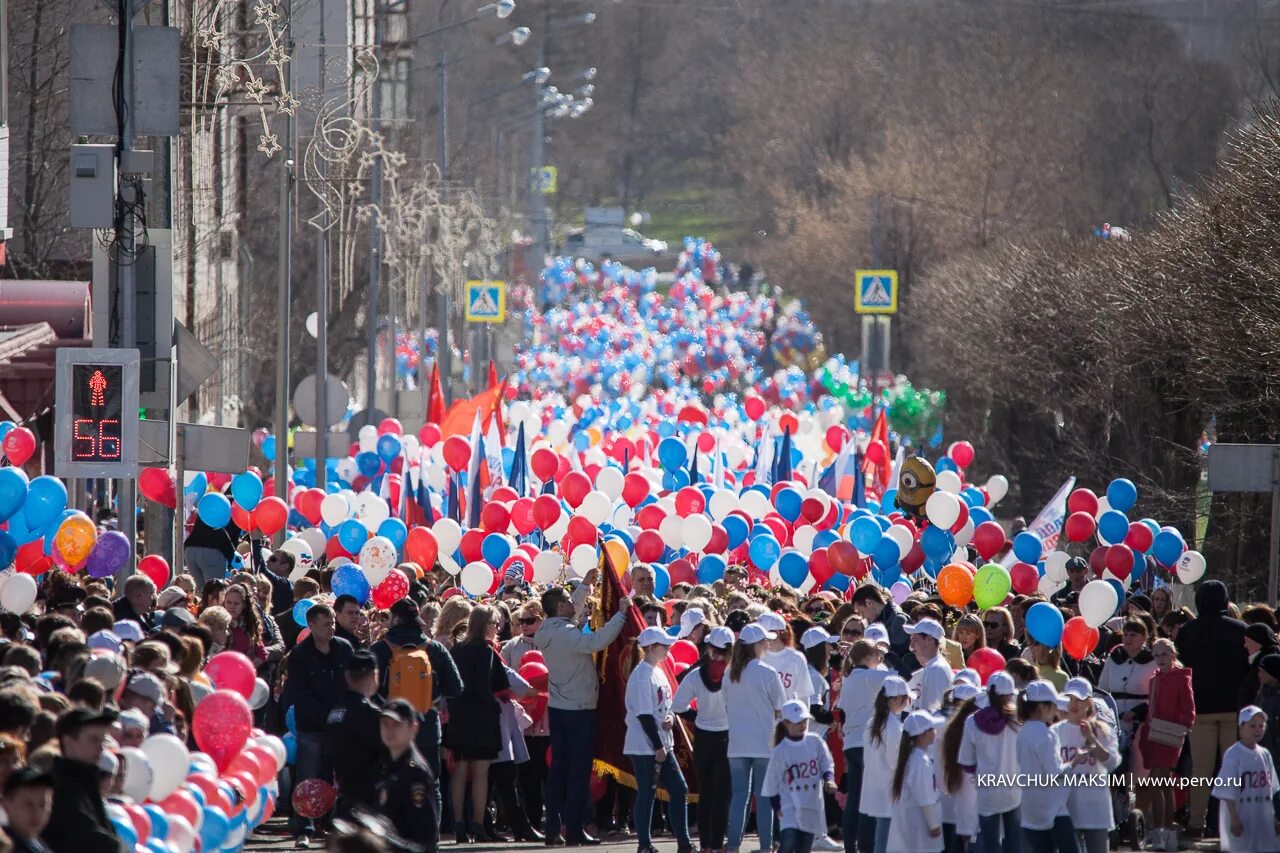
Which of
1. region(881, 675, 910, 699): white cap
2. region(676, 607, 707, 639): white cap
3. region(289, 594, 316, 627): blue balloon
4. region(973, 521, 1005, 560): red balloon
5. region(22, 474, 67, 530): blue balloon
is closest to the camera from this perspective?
region(881, 675, 910, 699): white cap

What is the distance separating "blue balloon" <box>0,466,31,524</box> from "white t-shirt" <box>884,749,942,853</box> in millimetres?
6645

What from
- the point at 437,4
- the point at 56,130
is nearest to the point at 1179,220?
the point at 56,130

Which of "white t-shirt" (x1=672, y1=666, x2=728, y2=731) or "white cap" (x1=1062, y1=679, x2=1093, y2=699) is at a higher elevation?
"white cap" (x1=1062, y1=679, x2=1093, y2=699)

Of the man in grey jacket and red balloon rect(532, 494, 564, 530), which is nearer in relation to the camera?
the man in grey jacket

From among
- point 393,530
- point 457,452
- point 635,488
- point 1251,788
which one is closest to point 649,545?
point 393,530

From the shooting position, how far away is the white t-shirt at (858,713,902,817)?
11.2 m

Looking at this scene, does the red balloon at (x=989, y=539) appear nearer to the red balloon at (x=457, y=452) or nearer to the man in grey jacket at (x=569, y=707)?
the red balloon at (x=457, y=452)

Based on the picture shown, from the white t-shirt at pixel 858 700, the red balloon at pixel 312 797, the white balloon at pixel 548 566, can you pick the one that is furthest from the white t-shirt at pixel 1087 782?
the white balloon at pixel 548 566

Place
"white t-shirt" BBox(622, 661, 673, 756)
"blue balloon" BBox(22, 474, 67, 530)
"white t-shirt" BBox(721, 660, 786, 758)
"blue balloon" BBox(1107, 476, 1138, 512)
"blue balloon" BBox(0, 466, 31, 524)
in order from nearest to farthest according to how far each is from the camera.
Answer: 1. "white t-shirt" BBox(721, 660, 786, 758)
2. "white t-shirt" BBox(622, 661, 673, 756)
3. "blue balloon" BBox(0, 466, 31, 524)
4. "blue balloon" BBox(22, 474, 67, 530)
5. "blue balloon" BBox(1107, 476, 1138, 512)

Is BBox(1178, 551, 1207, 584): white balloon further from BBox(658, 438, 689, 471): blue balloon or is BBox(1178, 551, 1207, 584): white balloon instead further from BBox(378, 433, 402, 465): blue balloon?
BBox(378, 433, 402, 465): blue balloon

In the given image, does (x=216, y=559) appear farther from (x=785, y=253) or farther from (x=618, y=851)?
(x=785, y=253)

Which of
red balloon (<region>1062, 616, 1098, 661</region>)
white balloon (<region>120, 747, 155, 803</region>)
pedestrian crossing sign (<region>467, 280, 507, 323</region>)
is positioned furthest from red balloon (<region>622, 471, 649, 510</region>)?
pedestrian crossing sign (<region>467, 280, 507, 323</region>)

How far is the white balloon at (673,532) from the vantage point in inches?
790

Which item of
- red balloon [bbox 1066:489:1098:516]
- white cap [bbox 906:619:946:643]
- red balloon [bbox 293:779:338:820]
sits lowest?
red balloon [bbox 293:779:338:820]
